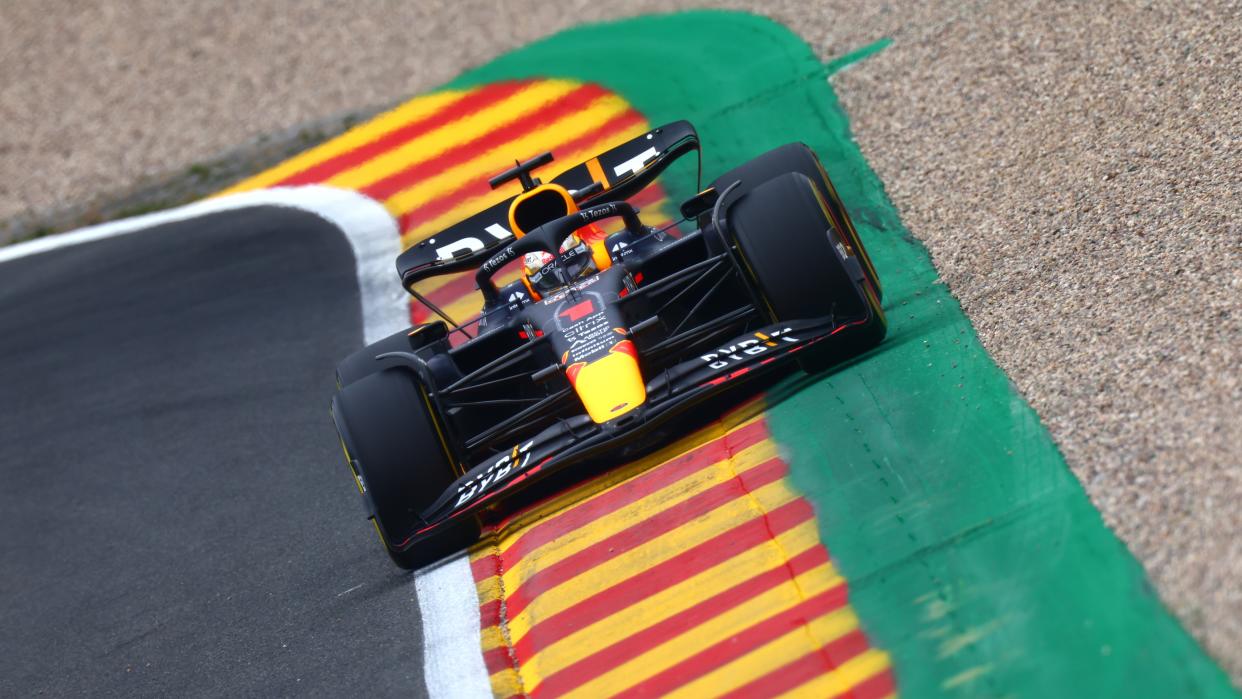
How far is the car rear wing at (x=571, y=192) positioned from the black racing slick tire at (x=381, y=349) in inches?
16.2

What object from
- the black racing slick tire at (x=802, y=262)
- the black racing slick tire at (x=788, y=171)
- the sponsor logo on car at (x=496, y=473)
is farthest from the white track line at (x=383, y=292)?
the black racing slick tire at (x=788, y=171)

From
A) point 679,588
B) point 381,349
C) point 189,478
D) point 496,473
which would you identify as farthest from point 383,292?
point 679,588

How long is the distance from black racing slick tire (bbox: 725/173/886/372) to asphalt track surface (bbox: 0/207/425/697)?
2.89m

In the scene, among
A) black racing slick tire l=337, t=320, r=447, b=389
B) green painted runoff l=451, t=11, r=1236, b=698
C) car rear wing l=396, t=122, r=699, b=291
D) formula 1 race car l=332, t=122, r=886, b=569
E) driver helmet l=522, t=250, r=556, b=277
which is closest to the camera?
green painted runoff l=451, t=11, r=1236, b=698

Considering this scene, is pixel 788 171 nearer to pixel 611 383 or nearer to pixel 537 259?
pixel 537 259

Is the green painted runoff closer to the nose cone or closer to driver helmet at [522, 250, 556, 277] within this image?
the nose cone

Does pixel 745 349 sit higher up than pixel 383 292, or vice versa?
pixel 745 349

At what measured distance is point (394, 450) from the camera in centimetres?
781

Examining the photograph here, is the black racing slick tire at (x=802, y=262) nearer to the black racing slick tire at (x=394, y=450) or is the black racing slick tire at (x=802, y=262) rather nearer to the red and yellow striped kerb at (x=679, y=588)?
the red and yellow striped kerb at (x=679, y=588)

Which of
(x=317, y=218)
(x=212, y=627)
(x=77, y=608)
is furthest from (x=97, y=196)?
(x=212, y=627)

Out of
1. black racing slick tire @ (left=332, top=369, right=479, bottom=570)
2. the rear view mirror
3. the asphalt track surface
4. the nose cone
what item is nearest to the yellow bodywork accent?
the nose cone

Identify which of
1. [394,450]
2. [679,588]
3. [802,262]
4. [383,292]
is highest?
[802,262]

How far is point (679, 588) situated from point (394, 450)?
1.85 metres

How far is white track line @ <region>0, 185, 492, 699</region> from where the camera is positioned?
299 inches
